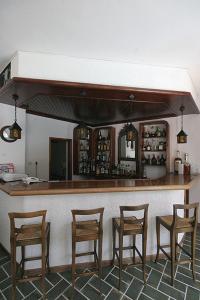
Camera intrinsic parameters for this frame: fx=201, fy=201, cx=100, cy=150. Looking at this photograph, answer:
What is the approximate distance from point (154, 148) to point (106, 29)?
10.6 ft

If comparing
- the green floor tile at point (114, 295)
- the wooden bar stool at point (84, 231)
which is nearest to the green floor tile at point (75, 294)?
the wooden bar stool at point (84, 231)

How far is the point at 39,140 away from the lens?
5434 millimetres

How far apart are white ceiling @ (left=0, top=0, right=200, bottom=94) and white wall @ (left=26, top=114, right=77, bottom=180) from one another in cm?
268

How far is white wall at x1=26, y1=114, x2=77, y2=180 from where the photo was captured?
5258mm

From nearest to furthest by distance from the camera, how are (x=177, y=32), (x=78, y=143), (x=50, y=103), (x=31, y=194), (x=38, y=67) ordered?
1. (x=177, y=32)
2. (x=31, y=194)
3. (x=38, y=67)
4. (x=50, y=103)
5. (x=78, y=143)

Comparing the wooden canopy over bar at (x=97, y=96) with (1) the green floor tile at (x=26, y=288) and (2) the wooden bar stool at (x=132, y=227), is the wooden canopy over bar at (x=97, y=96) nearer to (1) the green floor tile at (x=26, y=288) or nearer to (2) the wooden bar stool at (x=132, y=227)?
(2) the wooden bar stool at (x=132, y=227)

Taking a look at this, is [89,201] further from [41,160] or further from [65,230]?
[41,160]

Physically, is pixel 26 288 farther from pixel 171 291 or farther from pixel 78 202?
pixel 171 291

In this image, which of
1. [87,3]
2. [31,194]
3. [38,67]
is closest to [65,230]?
[31,194]

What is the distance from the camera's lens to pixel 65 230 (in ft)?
8.81

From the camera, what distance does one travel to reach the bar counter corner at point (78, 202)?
100 inches

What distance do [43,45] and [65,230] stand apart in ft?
7.71

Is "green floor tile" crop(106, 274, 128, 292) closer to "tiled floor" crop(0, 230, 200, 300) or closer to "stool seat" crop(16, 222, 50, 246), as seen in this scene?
"tiled floor" crop(0, 230, 200, 300)

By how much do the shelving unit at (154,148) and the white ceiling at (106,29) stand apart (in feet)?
7.07
